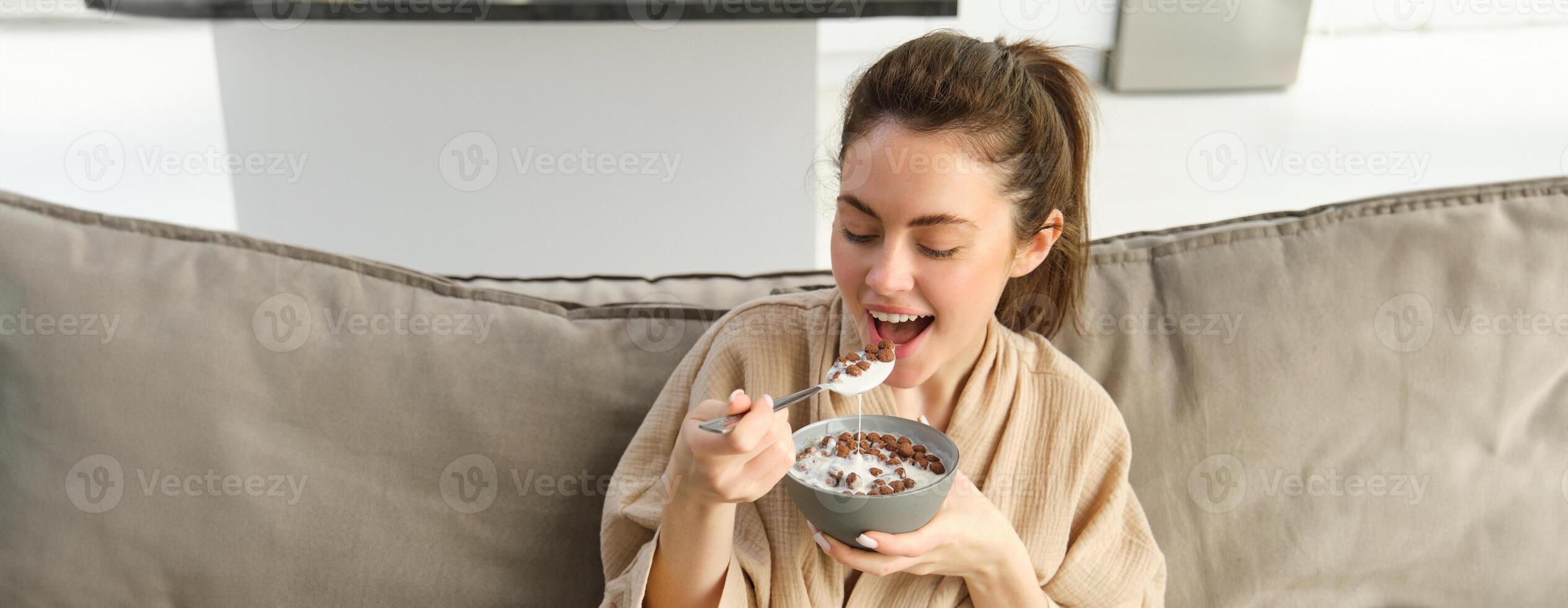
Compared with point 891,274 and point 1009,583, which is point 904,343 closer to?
point 891,274

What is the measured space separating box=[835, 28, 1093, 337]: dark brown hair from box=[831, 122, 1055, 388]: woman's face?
0.07 feet

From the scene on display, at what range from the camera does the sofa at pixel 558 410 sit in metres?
1.32

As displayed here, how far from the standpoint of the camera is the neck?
4.37 feet

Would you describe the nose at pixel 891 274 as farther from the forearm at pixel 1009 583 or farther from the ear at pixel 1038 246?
the forearm at pixel 1009 583

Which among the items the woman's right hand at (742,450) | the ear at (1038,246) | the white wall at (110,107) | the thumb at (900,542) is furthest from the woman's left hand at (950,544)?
the white wall at (110,107)

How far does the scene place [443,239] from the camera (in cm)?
294

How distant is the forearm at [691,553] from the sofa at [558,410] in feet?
0.69

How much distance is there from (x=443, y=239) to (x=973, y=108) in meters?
2.08

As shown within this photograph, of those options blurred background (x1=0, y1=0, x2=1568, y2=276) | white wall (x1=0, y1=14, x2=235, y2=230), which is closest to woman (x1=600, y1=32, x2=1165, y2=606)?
blurred background (x1=0, y1=0, x2=1568, y2=276)

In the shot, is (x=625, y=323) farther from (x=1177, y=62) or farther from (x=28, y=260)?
(x=1177, y=62)

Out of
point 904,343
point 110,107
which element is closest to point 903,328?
point 904,343

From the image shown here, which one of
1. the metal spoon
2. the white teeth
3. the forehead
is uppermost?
the forehead

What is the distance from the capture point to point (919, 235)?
113cm

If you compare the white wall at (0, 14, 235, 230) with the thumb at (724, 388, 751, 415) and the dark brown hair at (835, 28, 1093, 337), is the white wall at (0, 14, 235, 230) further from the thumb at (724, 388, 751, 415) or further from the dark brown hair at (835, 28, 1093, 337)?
the thumb at (724, 388, 751, 415)
